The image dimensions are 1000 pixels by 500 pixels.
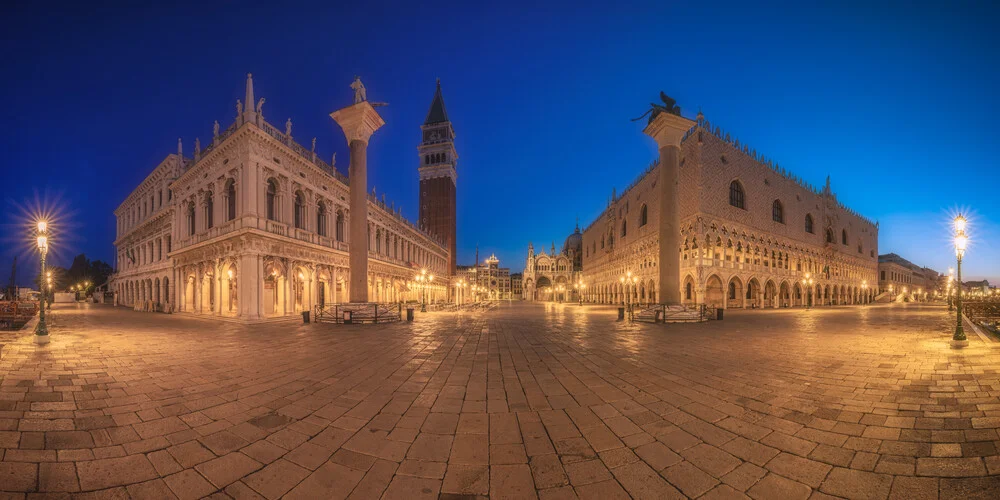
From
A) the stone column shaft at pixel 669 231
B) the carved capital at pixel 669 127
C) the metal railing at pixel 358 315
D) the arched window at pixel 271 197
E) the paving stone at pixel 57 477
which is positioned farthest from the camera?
the arched window at pixel 271 197

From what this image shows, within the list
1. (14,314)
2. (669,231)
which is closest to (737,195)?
(669,231)

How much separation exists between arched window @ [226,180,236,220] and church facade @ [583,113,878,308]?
28.0 meters

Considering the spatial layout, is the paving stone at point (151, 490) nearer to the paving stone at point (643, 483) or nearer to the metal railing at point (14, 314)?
the paving stone at point (643, 483)

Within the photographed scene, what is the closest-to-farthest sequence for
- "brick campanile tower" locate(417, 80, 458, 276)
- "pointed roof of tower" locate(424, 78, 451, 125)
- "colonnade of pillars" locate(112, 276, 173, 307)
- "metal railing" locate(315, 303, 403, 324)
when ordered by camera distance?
"metal railing" locate(315, 303, 403, 324) < "colonnade of pillars" locate(112, 276, 173, 307) < "brick campanile tower" locate(417, 80, 458, 276) < "pointed roof of tower" locate(424, 78, 451, 125)

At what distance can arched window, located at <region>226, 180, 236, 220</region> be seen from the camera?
21.2 meters

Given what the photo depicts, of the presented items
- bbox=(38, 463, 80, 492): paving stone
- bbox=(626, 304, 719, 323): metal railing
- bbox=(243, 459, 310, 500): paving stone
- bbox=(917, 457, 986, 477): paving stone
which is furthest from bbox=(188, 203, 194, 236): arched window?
bbox=(917, 457, 986, 477): paving stone

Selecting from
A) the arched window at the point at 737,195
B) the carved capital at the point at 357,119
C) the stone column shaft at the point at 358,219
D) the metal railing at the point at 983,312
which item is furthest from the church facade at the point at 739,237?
the carved capital at the point at 357,119

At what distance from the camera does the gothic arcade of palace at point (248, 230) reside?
1952 cm

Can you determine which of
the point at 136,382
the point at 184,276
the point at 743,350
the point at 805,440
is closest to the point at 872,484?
the point at 805,440

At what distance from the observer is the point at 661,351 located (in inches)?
355

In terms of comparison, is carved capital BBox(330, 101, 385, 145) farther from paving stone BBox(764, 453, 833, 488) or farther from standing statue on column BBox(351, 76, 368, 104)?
paving stone BBox(764, 453, 833, 488)

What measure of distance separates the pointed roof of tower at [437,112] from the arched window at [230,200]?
174ft

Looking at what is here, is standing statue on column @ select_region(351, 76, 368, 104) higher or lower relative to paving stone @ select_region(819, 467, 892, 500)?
higher

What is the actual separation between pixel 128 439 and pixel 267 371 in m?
3.08
